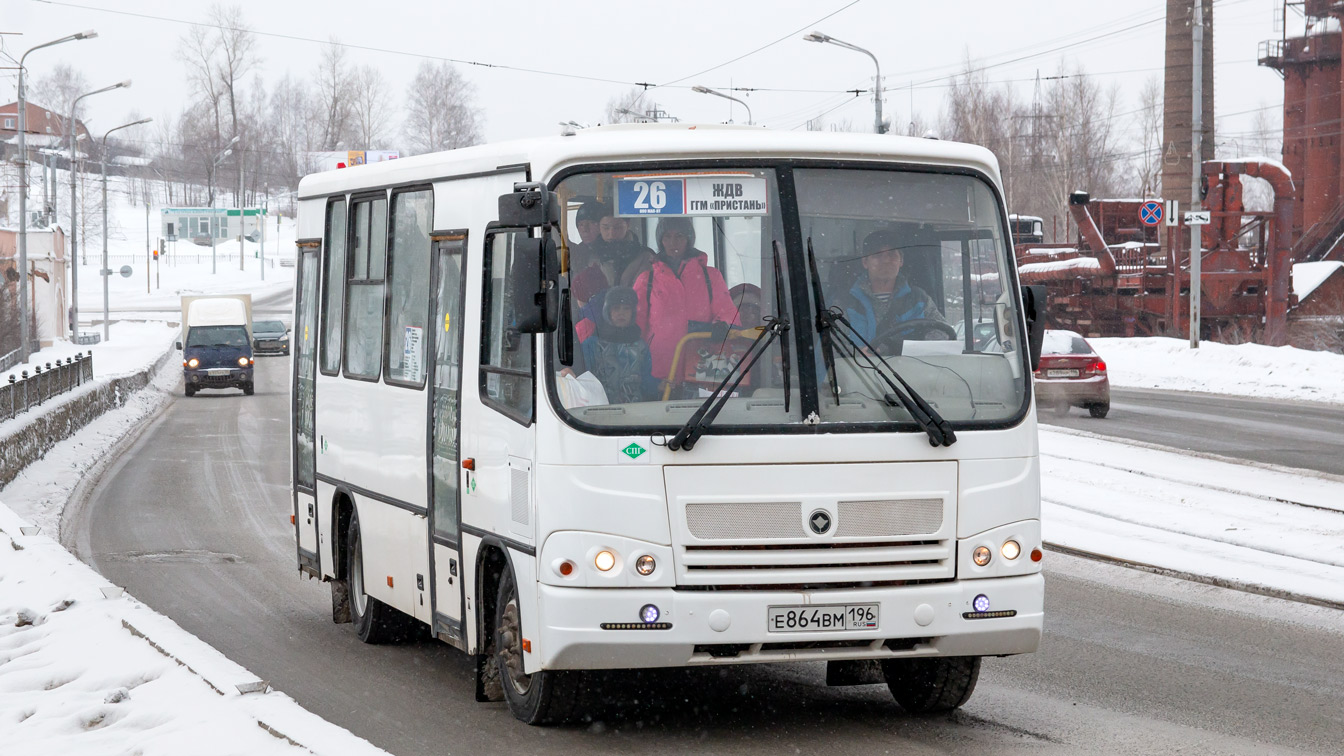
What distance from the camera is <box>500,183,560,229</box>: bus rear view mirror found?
6383 millimetres

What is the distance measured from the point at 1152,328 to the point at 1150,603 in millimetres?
39723

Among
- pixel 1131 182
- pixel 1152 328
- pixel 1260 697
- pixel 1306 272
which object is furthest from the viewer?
pixel 1131 182

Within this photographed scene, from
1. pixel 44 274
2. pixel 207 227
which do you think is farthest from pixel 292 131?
pixel 44 274

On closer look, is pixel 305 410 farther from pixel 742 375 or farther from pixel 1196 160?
pixel 1196 160

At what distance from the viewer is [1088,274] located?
48.8 metres

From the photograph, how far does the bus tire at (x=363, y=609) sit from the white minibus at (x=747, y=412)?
215 cm

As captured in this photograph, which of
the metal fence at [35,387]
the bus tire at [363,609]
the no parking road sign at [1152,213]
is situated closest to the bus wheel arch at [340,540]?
the bus tire at [363,609]

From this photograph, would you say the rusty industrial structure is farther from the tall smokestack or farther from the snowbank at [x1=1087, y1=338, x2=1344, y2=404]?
the snowbank at [x1=1087, y1=338, x2=1344, y2=404]

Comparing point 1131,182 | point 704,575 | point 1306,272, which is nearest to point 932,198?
point 704,575

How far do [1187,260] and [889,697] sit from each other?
1666 inches

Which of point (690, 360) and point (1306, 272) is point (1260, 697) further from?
point (1306, 272)

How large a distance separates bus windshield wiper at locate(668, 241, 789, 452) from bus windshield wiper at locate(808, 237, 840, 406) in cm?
14

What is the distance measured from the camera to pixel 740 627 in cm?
630

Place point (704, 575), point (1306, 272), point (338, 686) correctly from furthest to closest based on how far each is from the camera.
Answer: point (1306, 272) < point (338, 686) < point (704, 575)
